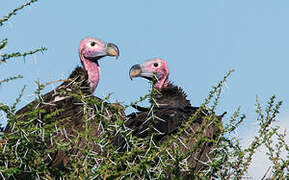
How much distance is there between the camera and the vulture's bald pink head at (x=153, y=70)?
26.2 feet

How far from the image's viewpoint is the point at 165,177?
3.56 metres

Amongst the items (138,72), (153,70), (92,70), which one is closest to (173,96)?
(138,72)

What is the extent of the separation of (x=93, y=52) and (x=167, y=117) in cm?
233

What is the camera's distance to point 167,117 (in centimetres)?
589

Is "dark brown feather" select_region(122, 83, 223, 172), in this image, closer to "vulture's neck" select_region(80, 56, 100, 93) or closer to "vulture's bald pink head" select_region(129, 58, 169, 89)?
"vulture's bald pink head" select_region(129, 58, 169, 89)

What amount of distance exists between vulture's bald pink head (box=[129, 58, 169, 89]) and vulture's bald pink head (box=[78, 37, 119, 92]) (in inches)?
16.6

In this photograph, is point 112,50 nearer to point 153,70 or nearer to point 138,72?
point 138,72

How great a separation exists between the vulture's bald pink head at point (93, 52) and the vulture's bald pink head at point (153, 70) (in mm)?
422

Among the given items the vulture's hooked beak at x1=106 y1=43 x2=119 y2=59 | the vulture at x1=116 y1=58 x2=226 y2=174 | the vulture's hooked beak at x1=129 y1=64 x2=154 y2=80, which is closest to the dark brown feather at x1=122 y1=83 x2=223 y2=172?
the vulture at x1=116 y1=58 x2=226 y2=174

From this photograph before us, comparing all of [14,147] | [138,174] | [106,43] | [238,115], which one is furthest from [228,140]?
[106,43]

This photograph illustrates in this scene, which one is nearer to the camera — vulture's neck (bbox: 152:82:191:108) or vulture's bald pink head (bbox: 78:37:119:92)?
vulture's neck (bbox: 152:82:191:108)

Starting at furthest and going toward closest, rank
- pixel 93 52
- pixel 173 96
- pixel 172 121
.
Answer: pixel 93 52, pixel 173 96, pixel 172 121

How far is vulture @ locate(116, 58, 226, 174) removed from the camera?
4881 mm

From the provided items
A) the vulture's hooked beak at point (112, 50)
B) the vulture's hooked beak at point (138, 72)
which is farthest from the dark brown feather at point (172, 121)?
the vulture's hooked beak at point (112, 50)
